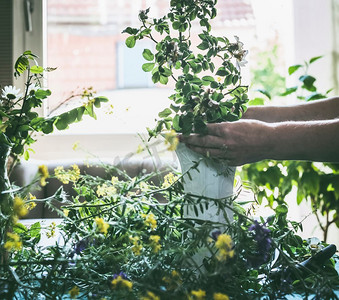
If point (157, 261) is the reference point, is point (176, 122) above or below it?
above

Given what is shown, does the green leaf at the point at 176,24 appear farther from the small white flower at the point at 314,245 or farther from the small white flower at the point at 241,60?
the small white flower at the point at 314,245

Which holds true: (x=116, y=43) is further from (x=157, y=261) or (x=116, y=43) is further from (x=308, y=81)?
(x=157, y=261)

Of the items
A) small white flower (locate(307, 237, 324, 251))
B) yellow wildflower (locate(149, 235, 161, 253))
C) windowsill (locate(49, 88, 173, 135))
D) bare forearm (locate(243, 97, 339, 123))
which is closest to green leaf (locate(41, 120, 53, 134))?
yellow wildflower (locate(149, 235, 161, 253))

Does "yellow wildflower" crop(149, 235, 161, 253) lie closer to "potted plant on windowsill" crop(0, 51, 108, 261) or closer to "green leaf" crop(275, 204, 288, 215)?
"potted plant on windowsill" crop(0, 51, 108, 261)

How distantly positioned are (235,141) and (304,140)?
17 centimetres

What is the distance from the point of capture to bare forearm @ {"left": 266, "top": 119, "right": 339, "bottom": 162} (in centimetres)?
82

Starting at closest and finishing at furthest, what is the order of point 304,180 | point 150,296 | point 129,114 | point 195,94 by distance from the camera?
point 150,296 < point 195,94 < point 304,180 < point 129,114

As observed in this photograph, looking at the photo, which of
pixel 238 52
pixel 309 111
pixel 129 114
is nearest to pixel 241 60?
pixel 238 52

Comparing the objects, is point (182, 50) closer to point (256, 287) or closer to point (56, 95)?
point (256, 287)

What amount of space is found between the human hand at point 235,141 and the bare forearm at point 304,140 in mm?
17

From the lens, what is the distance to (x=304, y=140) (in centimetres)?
83

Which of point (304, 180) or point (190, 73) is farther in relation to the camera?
point (304, 180)

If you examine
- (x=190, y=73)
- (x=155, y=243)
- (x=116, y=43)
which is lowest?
(x=155, y=243)

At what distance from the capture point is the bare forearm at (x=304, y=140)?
0.82 metres
